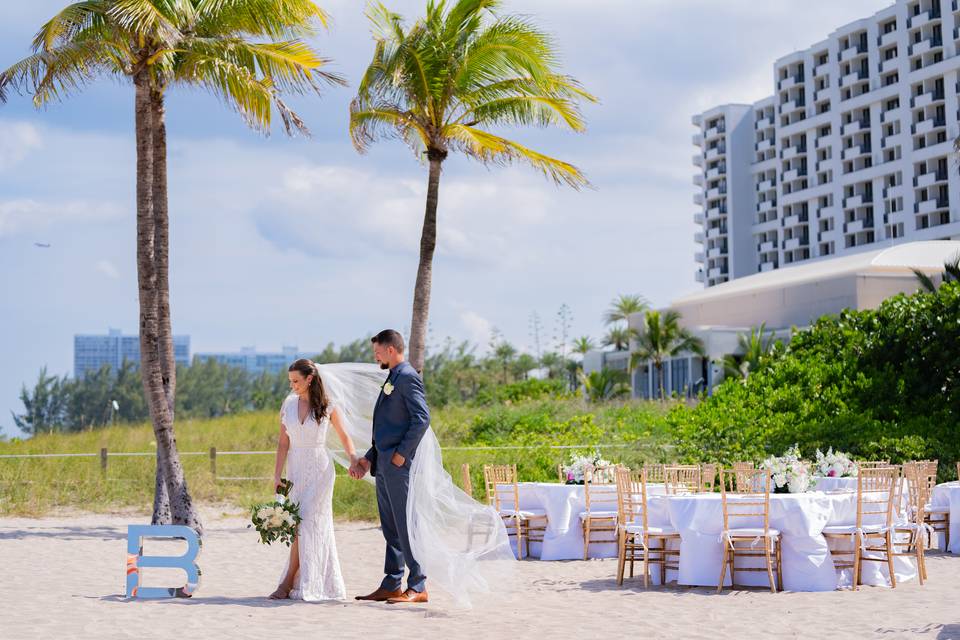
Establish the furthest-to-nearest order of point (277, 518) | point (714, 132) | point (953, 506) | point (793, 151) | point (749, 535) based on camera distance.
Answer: point (714, 132) → point (793, 151) → point (953, 506) → point (749, 535) → point (277, 518)

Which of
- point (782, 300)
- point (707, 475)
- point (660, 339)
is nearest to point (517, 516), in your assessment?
point (707, 475)

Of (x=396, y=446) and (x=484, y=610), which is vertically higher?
(x=396, y=446)

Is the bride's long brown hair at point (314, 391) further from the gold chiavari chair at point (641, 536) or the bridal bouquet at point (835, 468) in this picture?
the bridal bouquet at point (835, 468)

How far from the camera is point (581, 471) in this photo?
13.4m

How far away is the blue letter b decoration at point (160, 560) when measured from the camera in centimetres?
926

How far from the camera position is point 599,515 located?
1305cm

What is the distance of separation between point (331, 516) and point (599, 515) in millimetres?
4790

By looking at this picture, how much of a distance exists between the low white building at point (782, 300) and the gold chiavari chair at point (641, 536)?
24.1 meters

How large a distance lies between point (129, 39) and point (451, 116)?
519 cm

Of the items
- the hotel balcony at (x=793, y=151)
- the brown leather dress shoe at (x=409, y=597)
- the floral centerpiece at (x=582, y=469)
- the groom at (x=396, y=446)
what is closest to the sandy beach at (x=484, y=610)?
the brown leather dress shoe at (x=409, y=597)

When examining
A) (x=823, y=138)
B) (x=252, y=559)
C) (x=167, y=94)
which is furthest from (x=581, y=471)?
(x=823, y=138)

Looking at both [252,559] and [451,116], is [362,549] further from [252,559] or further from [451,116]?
[451,116]

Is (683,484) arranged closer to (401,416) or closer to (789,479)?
(789,479)

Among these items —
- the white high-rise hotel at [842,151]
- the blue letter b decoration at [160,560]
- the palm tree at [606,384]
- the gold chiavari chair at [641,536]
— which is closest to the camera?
the blue letter b decoration at [160,560]
